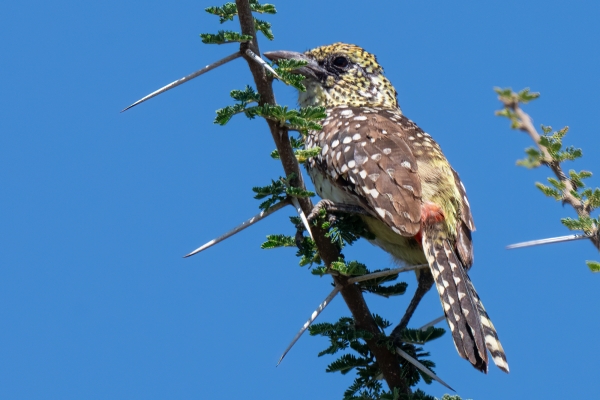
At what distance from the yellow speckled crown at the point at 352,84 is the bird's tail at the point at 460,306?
2153mm

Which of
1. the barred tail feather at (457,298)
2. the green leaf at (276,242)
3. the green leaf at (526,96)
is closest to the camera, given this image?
the green leaf at (526,96)

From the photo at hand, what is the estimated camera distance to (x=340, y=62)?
6906 mm

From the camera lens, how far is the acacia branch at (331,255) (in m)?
3.81

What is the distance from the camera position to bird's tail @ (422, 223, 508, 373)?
4.04m

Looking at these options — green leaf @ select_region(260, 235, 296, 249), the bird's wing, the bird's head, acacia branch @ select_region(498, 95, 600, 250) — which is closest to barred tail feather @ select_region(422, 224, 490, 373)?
the bird's wing

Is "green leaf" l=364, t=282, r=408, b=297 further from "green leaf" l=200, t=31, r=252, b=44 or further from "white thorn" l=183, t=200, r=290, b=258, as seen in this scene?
"green leaf" l=200, t=31, r=252, b=44

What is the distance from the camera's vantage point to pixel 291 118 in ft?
12.4

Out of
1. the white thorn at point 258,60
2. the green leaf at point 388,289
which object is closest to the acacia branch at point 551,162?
the white thorn at point 258,60

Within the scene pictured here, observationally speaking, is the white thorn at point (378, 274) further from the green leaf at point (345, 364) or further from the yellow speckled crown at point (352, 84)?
the yellow speckled crown at point (352, 84)

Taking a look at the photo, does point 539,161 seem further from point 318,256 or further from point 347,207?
point 347,207

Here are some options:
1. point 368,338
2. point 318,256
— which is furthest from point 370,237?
point 368,338

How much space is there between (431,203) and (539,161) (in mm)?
2327

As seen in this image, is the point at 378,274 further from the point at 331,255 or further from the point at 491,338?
the point at 491,338

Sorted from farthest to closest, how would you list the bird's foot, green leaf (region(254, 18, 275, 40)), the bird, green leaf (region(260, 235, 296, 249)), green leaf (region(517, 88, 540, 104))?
1. the bird's foot
2. the bird
3. green leaf (region(260, 235, 296, 249))
4. green leaf (region(254, 18, 275, 40))
5. green leaf (region(517, 88, 540, 104))
